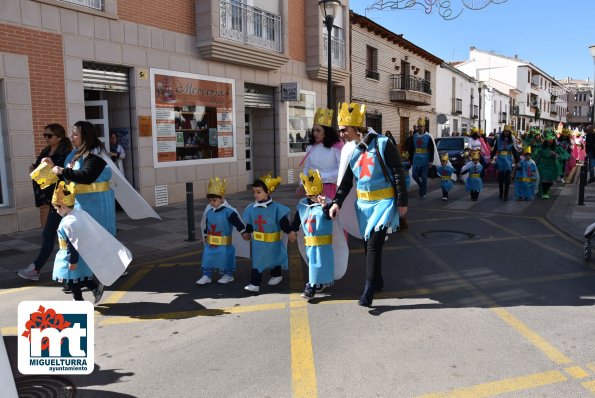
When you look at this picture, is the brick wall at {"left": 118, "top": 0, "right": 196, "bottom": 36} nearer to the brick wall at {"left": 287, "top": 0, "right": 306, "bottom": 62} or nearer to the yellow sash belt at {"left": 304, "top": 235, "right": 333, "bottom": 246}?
the brick wall at {"left": 287, "top": 0, "right": 306, "bottom": 62}

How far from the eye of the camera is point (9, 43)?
8539 mm

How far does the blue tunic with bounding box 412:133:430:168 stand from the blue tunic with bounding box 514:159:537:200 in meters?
2.44

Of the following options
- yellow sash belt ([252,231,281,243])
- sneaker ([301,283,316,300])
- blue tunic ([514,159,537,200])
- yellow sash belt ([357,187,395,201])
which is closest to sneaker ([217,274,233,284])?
yellow sash belt ([252,231,281,243])

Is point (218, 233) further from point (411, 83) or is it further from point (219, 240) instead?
point (411, 83)

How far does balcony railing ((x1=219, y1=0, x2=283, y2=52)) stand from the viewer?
1302 centimetres

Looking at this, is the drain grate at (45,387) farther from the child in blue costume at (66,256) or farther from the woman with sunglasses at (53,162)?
the woman with sunglasses at (53,162)

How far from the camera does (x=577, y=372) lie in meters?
3.50

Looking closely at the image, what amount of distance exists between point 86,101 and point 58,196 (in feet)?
22.5

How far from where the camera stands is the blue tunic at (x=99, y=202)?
5215 mm

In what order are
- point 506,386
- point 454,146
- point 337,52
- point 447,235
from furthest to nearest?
point 454,146 → point 337,52 → point 447,235 → point 506,386

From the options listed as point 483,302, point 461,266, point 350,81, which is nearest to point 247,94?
point 350,81

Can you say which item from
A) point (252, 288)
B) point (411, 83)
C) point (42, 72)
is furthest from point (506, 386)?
point (411, 83)

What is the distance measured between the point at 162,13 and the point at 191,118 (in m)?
2.52

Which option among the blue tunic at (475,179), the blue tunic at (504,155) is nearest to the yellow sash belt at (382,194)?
the blue tunic at (504,155)
